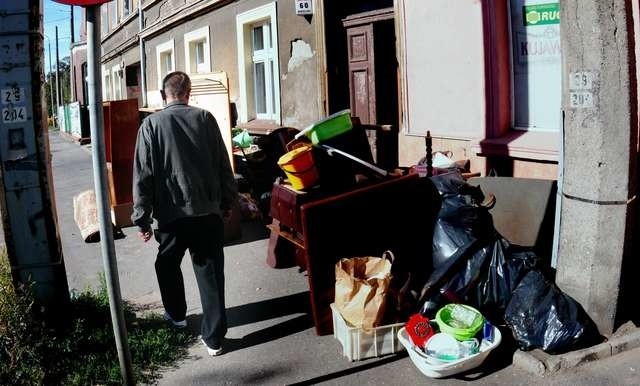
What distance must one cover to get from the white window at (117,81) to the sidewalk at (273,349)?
19.3m

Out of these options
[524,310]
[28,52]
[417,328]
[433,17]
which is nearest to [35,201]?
[28,52]

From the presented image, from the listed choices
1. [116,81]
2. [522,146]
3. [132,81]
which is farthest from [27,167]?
[116,81]

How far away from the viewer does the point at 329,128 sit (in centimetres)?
572

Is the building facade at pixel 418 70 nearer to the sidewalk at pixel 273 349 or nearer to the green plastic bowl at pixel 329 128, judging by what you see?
the sidewalk at pixel 273 349

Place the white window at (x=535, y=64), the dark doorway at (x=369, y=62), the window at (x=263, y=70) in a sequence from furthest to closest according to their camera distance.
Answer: the window at (x=263, y=70) < the dark doorway at (x=369, y=62) < the white window at (x=535, y=64)

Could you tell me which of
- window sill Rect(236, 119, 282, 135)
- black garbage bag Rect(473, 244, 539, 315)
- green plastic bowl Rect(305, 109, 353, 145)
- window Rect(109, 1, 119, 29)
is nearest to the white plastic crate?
black garbage bag Rect(473, 244, 539, 315)

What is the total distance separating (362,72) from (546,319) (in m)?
5.60

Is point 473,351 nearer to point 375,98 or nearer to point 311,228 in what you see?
point 311,228

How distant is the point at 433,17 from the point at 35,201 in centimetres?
464

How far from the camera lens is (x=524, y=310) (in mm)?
4285

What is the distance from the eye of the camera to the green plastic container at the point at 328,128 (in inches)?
223

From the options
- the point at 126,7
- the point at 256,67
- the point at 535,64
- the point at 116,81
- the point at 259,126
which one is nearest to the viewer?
the point at 535,64

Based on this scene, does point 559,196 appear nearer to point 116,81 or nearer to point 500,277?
point 500,277

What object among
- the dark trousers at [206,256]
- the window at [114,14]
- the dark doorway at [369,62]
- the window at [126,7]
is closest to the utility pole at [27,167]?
the dark trousers at [206,256]
